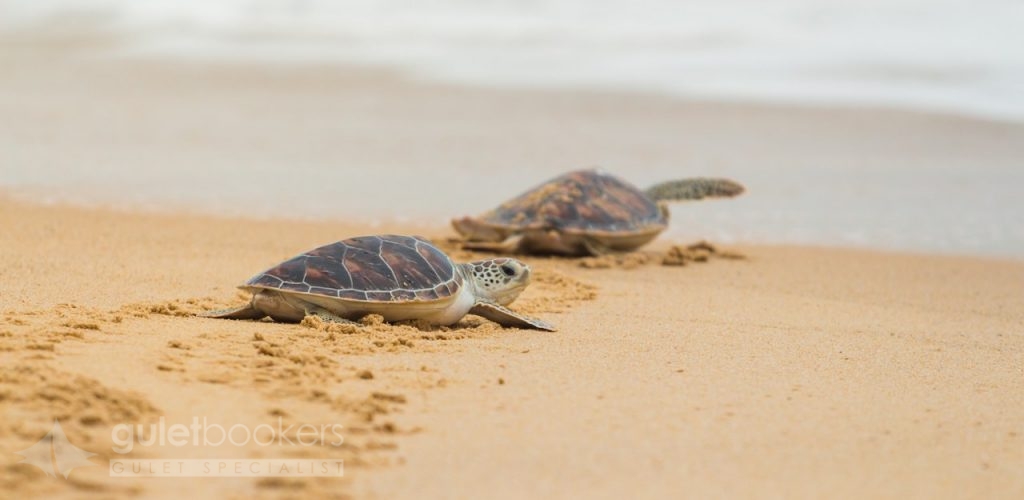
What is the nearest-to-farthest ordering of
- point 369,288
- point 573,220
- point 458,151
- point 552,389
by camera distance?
point 552,389 < point 369,288 < point 573,220 < point 458,151

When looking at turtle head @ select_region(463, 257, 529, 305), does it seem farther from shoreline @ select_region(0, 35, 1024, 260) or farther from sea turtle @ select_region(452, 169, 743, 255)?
shoreline @ select_region(0, 35, 1024, 260)

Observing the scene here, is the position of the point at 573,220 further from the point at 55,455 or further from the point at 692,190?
the point at 55,455

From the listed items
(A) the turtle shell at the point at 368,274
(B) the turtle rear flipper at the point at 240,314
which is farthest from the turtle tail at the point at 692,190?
(B) the turtle rear flipper at the point at 240,314

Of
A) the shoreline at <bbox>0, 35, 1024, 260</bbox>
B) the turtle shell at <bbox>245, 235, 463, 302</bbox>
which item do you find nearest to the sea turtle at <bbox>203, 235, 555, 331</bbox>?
the turtle shell at <bbox>245, 235, 463, 302</bbox>

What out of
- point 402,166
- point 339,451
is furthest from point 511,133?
point 339,451

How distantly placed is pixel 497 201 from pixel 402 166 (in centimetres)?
223

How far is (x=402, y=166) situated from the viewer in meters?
12.5

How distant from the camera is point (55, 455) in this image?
306 centimetres

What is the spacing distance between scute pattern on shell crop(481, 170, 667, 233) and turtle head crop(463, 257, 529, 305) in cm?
253

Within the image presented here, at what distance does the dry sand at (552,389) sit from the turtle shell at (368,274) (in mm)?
184

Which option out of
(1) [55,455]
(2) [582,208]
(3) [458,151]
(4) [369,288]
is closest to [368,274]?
(4) [369,288]

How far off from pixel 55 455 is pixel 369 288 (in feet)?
6.90

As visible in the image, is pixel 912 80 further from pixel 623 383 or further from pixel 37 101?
pixel 623 383

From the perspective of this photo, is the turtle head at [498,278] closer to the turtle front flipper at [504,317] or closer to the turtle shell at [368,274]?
the turtle front flipper at [504,317]
